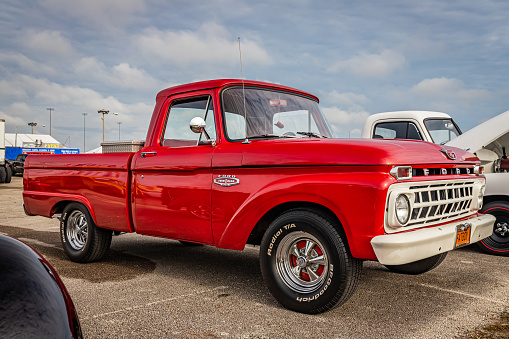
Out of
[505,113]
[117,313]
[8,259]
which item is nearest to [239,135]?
[117,313]

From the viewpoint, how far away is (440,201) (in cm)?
367

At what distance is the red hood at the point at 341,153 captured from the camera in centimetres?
329

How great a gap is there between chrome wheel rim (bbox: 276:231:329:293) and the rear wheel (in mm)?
1616

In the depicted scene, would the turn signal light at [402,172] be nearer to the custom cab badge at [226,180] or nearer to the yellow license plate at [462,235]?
the yellow license plate at [462,235]

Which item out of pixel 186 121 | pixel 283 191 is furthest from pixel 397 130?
pixel 283 191

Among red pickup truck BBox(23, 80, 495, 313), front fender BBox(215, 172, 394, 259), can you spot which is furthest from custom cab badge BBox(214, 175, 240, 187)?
front fender BBox(215, 172, 394, 259)

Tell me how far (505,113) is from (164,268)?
18.7 feet

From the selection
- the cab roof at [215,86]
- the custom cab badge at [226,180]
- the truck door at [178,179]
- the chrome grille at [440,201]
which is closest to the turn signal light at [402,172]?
the chrome grille at [440,201]

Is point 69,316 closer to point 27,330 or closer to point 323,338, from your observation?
point 27,330

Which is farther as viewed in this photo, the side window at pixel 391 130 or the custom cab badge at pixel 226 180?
the side window at pixel 391 130

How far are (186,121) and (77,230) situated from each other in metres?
2.30

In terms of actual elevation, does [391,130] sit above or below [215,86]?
below

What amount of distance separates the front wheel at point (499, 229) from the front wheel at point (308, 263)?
3.63 metres

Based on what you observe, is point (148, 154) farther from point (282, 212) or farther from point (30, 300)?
point (30, 300)
